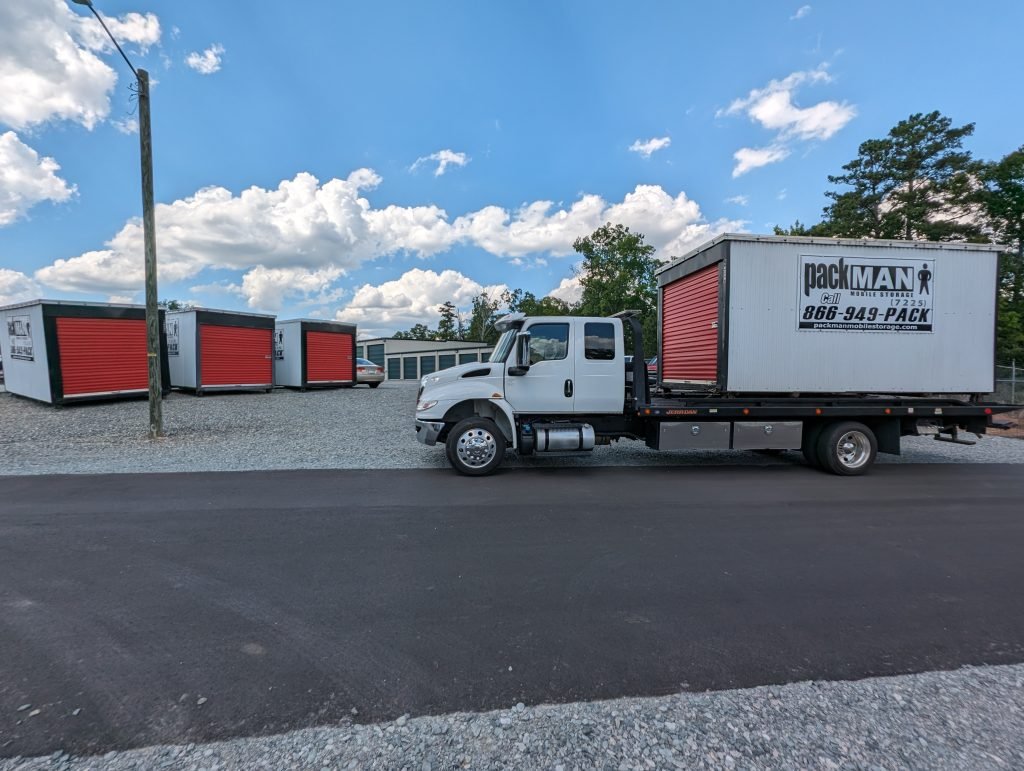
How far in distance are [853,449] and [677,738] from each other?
297 inches

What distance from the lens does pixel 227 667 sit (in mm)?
2729

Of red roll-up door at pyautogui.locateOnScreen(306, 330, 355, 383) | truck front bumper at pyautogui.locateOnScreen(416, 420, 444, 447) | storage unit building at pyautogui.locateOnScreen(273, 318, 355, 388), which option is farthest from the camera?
red roll-up door at pyautogui.locateOnScreen(306, 330, 355, 383)

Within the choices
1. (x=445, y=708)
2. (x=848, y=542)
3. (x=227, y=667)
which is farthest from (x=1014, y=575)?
(x=227, y=667)

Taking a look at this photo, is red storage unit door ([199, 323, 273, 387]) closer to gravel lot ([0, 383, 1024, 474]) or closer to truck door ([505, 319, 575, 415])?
gravel lot ([0, 383, 1024, 474])

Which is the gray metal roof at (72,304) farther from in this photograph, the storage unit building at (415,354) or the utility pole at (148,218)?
the storage unit building at (415,354)

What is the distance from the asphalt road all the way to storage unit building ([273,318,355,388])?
15324 millimetres

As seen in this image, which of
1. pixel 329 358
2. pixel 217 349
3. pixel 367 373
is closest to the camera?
pixel 217 349

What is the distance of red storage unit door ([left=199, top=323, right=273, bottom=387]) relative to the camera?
17969 millimetres

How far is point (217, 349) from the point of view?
18328 millimetres

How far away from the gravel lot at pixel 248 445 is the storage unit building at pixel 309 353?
215 inches

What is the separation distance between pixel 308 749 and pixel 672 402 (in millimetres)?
6762

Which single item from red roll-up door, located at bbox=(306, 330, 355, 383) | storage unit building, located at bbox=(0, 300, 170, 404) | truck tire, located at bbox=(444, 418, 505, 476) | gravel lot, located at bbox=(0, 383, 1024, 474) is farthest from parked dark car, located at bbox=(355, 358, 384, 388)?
truck tire, located at bbox=(444, 418, 505, 476)

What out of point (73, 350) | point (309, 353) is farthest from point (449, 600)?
point (309, 353)

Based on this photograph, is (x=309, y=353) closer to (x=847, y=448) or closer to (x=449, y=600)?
(x=847, y=448)
